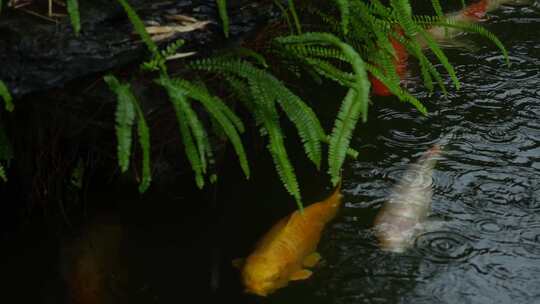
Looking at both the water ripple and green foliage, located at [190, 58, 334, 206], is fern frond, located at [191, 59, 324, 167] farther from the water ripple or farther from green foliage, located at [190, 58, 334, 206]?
the water ripple

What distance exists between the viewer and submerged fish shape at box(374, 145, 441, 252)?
320cm

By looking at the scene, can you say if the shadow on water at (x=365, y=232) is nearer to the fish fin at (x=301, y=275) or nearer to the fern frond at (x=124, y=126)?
the fish fin at (x=301, y=275)

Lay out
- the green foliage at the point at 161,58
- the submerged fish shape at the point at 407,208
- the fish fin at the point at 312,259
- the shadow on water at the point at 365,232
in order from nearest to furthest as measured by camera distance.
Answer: the green foliage at the point at 161,58 < the shadow on water at the point at 365,232 < the fish fin at the point at 312,259 < the submerged fish shape at the point at 407,208

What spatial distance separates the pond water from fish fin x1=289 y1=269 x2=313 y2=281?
36mm

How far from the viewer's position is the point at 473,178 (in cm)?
354

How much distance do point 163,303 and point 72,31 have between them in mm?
1189

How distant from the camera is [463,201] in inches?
134

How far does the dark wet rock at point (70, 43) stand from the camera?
2400 millimetres

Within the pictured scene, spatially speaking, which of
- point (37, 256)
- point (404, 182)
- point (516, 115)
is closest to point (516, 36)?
point (516, 115)

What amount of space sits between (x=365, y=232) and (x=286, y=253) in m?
0.44

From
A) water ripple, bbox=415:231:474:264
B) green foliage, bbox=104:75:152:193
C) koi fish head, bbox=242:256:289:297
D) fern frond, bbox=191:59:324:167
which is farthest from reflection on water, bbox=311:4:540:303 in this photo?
green foliage, bbox=104:75:152:193

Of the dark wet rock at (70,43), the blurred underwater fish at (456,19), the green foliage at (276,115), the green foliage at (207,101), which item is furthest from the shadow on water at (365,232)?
the dark wet rock at (70,43)

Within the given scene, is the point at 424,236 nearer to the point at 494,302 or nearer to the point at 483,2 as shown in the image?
the point at 494,302

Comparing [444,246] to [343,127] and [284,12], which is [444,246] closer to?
[343,127]
